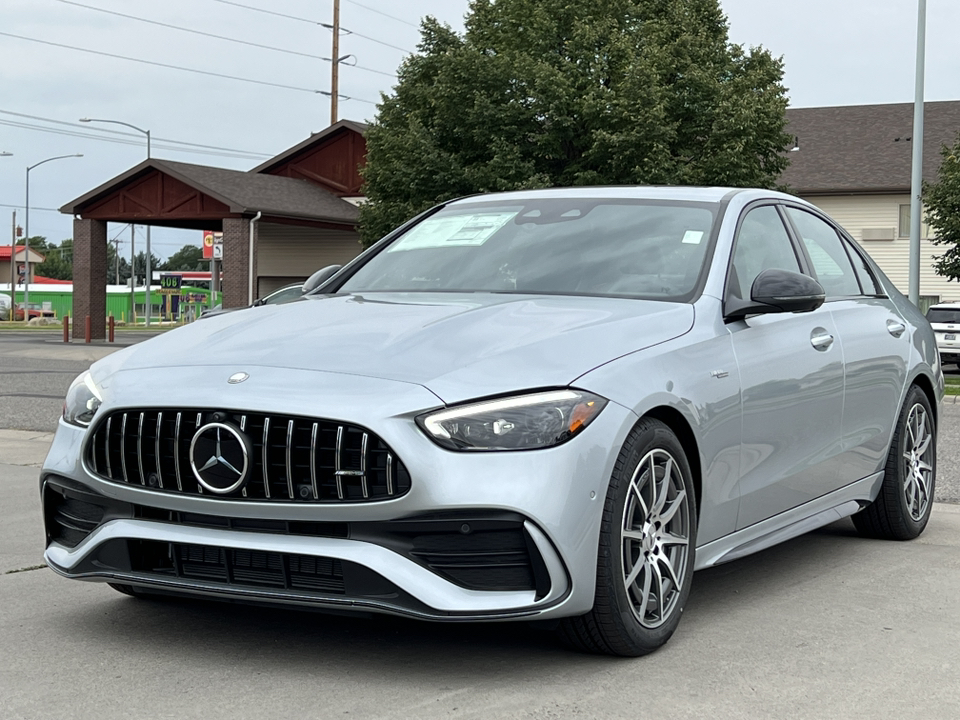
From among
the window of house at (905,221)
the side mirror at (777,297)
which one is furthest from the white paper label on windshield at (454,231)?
the window of house at (905,221)

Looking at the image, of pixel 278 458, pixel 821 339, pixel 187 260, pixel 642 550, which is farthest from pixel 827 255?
pixel 187 260

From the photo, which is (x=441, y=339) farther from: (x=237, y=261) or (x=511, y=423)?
(x=237, y=261)

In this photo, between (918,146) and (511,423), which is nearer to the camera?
(511,423)

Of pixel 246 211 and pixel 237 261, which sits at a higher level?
pixel 246 211

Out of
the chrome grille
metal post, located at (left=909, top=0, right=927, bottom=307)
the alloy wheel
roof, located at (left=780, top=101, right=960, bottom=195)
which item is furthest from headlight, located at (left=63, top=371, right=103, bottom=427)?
roof, located at (left=780, top=101, right=960, bottom=195)

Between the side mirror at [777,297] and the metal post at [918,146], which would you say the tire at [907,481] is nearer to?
the side mirror at [777,297]

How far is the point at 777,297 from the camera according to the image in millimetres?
4926

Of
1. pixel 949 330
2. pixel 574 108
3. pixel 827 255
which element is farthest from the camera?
pixel 574 108

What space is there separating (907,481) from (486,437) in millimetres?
3389

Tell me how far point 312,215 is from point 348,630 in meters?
35.5

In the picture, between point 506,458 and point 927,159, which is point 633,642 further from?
point 927,159

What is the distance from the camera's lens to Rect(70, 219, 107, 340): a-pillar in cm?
4044

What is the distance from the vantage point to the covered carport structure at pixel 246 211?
37250 millimetres

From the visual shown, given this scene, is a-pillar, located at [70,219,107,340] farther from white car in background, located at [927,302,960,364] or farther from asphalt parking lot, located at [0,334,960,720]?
asphalt parking lot, located at [0,334,960,720]
